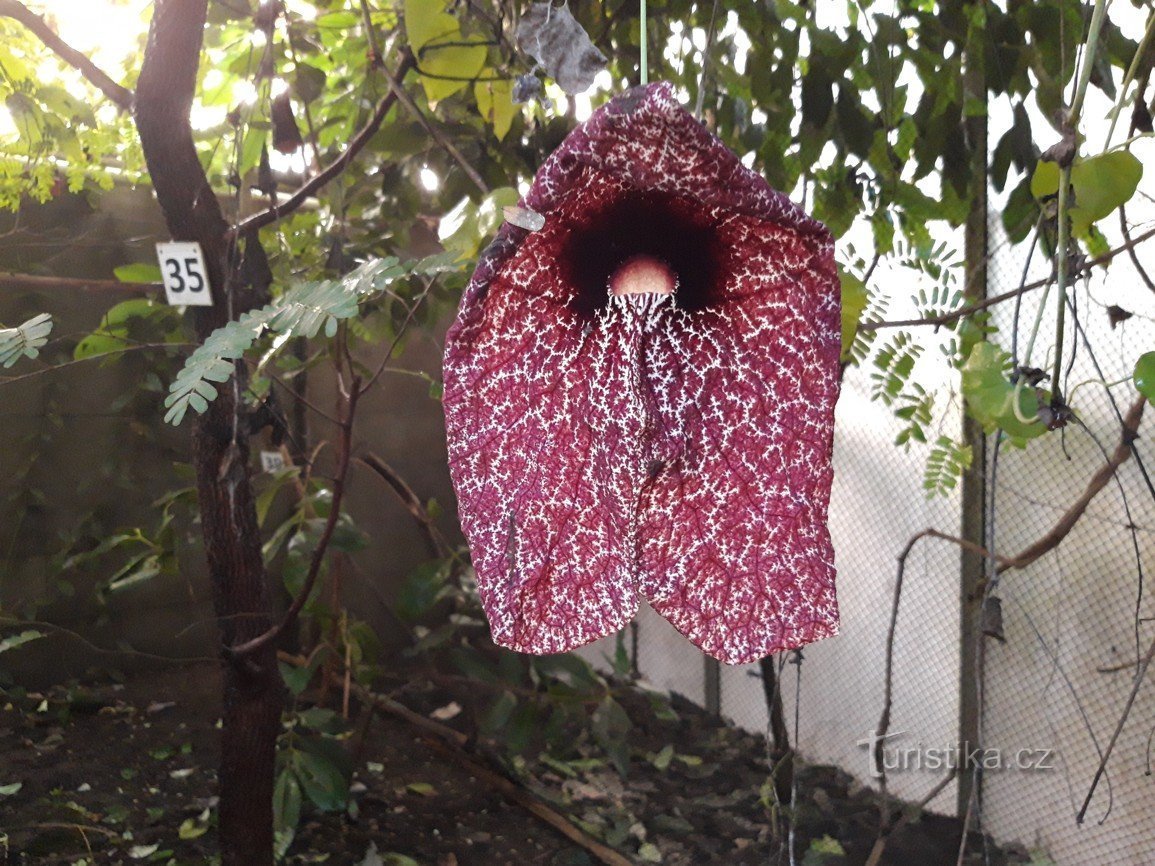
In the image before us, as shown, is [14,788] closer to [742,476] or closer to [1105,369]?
[742,476]

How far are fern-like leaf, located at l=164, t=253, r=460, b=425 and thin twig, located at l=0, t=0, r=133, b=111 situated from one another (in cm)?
58

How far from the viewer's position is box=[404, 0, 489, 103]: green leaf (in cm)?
72

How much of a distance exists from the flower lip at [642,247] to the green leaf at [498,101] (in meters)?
0.55

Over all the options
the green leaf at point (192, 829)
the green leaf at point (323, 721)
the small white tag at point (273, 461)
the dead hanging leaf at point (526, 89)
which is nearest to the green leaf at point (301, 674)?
the green leaf at point (323, 721)

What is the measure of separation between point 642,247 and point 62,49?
0.95 meters

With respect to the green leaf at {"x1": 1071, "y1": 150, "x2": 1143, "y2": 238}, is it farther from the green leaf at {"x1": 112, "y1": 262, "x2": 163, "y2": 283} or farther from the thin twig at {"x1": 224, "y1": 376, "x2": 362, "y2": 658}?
the green leaf at {"x1": 112, "y1": 262, "x2": 163, "y2": 283}

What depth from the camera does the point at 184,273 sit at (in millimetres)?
1066

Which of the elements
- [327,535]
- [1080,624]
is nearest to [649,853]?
[1080,624]

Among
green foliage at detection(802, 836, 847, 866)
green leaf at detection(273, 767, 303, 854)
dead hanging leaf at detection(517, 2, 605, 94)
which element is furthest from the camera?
green foliage at detection(802, 836, 847, 866)

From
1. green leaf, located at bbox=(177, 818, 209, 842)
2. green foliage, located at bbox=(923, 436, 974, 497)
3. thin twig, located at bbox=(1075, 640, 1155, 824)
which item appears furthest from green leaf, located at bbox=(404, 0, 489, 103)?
green leaf, located at bbox=(177, 818, 209, 842)

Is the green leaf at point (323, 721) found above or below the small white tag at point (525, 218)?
below

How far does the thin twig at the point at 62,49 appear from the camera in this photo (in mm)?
957

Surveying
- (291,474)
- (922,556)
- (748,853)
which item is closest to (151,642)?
(291,474)

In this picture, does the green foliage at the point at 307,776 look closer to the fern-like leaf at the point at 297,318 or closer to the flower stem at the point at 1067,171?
the fern-like leaf at the point at 297,318
